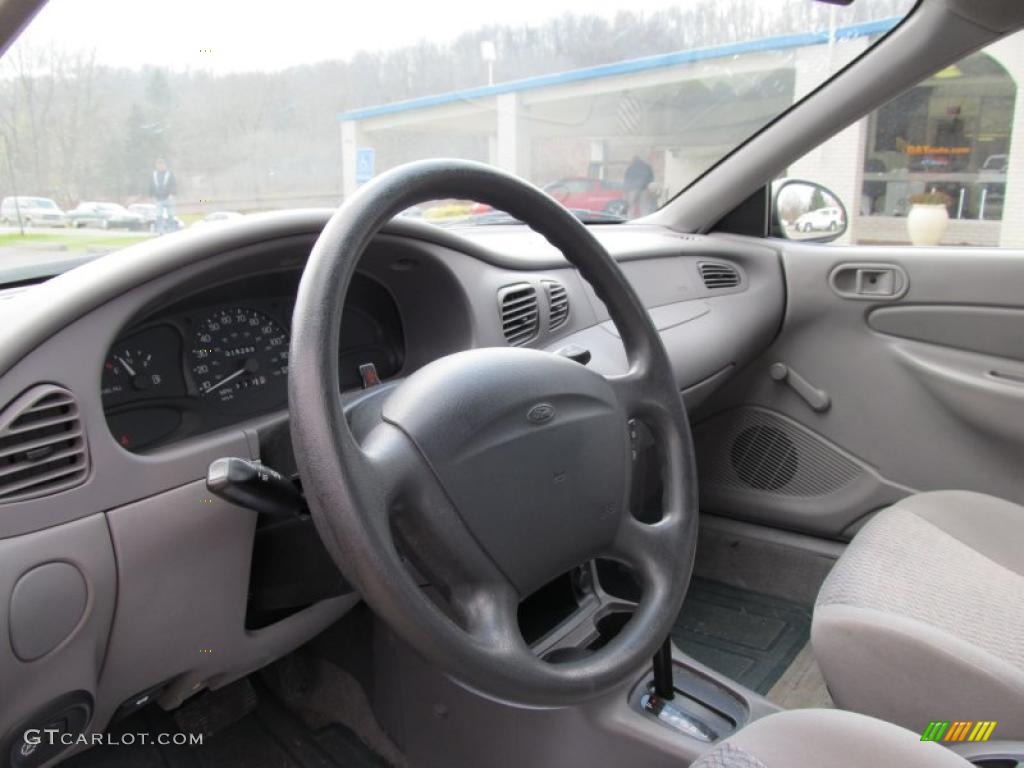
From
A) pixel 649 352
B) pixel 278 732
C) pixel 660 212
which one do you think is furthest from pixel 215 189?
pixel 660 212

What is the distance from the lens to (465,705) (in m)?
1.56

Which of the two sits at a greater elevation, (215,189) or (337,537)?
(215,189)

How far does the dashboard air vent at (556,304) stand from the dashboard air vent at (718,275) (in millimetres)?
768

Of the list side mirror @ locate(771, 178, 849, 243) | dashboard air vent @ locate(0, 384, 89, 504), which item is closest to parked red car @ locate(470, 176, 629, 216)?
side mirror @ locate(771, 178, 849, 243)

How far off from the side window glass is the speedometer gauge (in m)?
1.71

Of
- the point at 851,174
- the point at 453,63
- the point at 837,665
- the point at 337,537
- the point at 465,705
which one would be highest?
the point at 453,63

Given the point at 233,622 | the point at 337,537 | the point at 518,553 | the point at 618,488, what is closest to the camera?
the point at 337,537

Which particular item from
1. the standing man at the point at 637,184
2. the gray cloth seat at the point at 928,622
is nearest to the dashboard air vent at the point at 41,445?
the gray cloth seat at the point at 928,622

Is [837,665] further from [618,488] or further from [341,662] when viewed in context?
[341,662]

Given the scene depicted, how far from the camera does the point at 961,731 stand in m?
1.20

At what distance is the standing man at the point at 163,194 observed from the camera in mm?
1427

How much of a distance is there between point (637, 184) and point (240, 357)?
1.72 metres

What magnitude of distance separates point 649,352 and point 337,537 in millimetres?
588

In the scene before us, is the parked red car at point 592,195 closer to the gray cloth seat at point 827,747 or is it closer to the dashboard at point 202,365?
the dashboard at point 202,365
